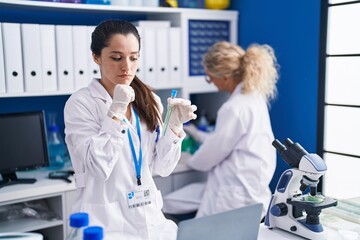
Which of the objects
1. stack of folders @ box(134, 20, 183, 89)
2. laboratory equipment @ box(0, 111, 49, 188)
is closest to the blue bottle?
laboratory equipment @ box(0, 111, 49, 188)

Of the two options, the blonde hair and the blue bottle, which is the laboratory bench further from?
the blonde hair

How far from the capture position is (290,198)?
5.11 feet

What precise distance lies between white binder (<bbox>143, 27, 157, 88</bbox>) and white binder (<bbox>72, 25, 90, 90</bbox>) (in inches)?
14.8

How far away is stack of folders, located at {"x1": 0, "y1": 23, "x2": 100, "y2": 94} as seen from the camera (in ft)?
7.36

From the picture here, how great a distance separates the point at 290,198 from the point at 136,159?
0.57 meters

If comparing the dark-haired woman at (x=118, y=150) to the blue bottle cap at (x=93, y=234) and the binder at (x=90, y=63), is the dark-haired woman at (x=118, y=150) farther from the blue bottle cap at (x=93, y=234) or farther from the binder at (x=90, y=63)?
Answer: the binder at (x=90, y=63)

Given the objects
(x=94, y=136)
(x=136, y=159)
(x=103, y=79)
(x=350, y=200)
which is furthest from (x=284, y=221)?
(x=103, y=79)

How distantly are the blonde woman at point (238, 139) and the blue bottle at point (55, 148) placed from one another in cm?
77

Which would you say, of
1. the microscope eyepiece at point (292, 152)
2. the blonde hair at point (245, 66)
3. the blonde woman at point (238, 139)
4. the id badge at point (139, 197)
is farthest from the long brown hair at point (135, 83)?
the blonde hair at point (245, 66)

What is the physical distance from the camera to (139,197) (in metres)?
1.61

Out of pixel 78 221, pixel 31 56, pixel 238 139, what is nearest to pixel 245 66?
pixel 238 139

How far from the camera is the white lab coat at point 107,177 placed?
5.12 feet

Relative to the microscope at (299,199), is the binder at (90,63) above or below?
above

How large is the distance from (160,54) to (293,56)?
833 mm
